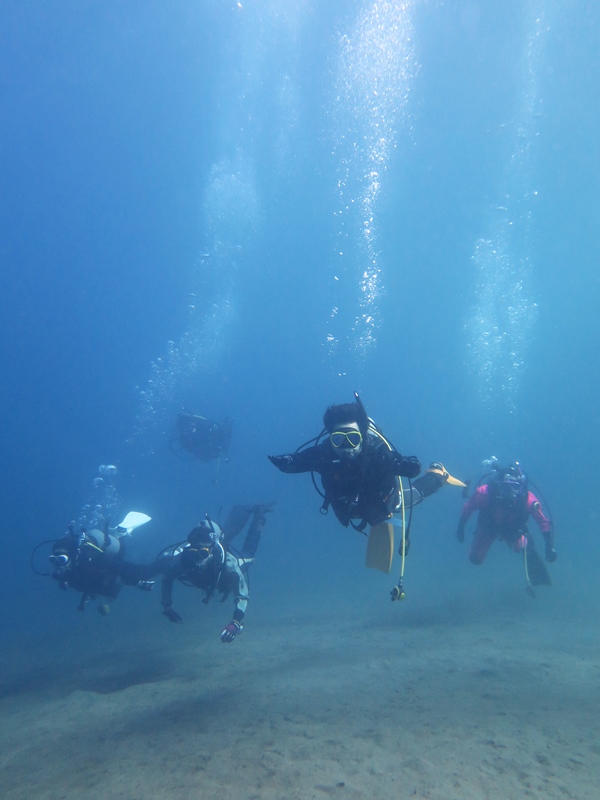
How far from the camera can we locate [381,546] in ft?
18.1

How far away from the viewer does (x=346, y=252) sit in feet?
164

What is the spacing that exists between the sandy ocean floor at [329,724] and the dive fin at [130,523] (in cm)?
306

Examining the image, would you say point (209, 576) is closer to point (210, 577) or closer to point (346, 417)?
point (210, 577)

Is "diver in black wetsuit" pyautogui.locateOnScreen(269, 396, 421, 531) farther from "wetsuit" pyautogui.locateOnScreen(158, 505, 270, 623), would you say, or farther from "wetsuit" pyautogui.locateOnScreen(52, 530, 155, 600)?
"wetsuit" pyautogui.locateOnScreen(52, 530, 155, 600)

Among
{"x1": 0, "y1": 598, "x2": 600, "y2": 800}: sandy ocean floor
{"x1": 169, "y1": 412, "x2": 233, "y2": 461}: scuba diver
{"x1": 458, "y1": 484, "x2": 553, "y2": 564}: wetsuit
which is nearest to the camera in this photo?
{"x1": 0, "y1": 598, "x2": 600, "y2": 800}: sandy ocean floor

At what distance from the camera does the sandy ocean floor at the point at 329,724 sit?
347 centimetres

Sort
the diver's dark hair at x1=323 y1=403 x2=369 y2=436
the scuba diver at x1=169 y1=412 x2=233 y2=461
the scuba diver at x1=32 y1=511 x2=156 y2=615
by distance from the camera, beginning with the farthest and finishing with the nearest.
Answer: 1. the scuba diver at x1=169 y1=412 x2=233 y2=461
2. the scuba diver at x1=32 y1=511 x2=156 y2=615
3. the diver's dark hair at x1=323 y1=403 x2=369 y2=436

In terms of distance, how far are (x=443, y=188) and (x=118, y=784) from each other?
3984 centimetres

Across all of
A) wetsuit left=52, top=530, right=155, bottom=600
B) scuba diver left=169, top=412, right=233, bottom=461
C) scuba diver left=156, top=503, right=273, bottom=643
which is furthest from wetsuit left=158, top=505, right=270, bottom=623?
scuba diver left=169, top=412, right=233, bottom=461

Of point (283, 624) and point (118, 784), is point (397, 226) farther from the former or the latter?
point (118, 784)

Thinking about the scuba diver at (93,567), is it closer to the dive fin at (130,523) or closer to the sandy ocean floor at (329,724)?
the dive fin at (130,523)

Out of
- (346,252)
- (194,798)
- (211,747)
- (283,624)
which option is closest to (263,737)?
(211,747)

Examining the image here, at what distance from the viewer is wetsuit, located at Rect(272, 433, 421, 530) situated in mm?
4719

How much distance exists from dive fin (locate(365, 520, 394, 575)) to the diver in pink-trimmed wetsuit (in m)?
4.69
